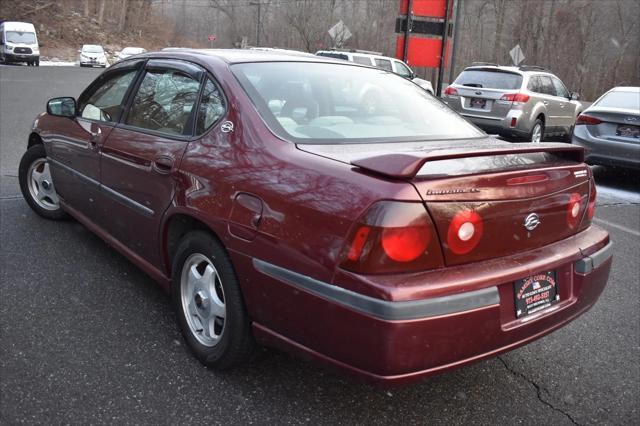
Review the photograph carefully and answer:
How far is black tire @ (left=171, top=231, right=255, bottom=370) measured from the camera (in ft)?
8.43

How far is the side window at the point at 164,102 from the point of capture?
10.2 ft

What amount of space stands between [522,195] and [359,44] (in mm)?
53303

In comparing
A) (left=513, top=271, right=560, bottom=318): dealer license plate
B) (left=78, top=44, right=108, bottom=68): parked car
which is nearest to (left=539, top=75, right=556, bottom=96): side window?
(left=513, top=271, right=560, bottom=318): dealer license plate

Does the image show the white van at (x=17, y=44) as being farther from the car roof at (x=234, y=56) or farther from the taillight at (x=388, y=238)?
the taillight at (x=388, y=238)

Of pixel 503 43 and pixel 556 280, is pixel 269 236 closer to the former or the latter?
pixel 556 280

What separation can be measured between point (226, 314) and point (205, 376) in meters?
0.38

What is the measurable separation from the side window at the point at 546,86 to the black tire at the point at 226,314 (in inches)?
420

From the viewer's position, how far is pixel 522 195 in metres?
2.37

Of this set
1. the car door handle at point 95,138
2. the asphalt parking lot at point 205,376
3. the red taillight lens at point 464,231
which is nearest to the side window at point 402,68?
the asphalt parking lot at point 205,376

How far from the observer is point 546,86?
39.8 ft

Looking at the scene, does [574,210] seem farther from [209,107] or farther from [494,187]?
[209,107]

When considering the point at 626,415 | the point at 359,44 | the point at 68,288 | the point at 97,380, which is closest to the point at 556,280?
the point at 626,415

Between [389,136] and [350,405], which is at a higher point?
[389,136]

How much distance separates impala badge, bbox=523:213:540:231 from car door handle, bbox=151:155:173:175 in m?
1.73
